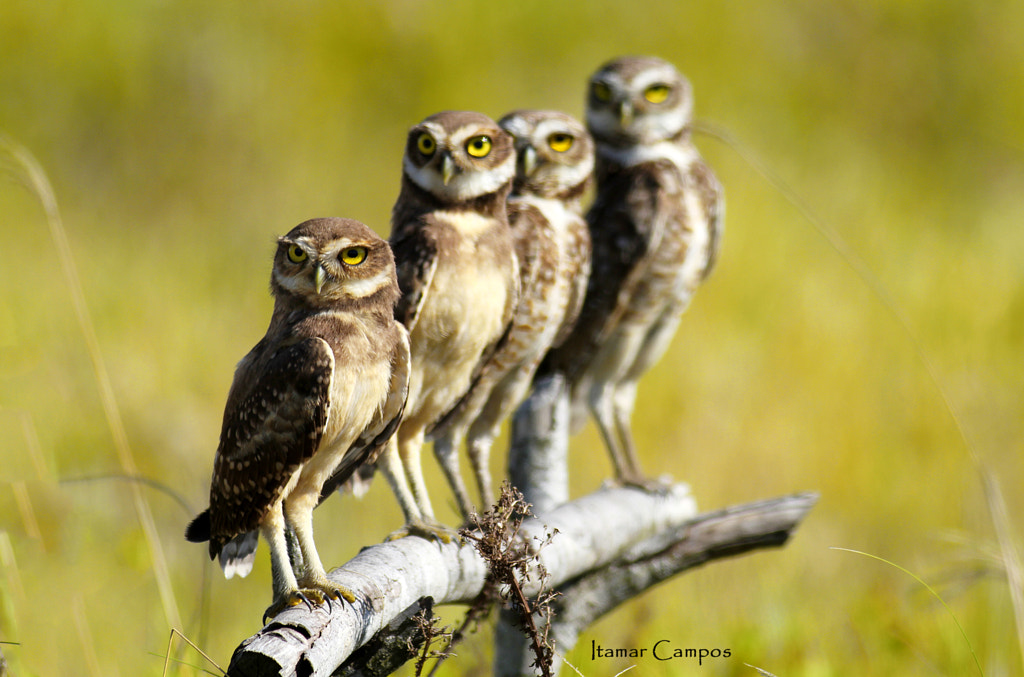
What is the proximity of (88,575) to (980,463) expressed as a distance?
360cm

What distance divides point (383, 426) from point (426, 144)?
2.41 ft

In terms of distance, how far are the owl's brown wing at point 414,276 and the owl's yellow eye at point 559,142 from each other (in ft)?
2.16

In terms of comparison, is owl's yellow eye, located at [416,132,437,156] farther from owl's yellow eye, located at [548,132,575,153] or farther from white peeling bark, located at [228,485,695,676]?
white peeling bark, located at [228,485,695,676]

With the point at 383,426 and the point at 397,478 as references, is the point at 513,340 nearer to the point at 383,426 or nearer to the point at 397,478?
the point at 397,478

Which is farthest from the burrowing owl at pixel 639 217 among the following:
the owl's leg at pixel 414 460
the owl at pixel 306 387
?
the owl at pixel 306 387

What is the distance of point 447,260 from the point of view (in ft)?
7.73

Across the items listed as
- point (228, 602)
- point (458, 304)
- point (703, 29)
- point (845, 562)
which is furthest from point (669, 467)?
point (703, 29)

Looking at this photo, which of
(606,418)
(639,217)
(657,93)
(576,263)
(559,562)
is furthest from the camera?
(606,418)

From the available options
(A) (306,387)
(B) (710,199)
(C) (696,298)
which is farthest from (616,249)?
(C) (696,298)

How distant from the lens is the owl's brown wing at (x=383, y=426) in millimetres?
1957

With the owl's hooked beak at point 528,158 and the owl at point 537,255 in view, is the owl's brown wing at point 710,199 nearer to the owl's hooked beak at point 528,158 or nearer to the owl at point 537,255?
the owl at point 537,255

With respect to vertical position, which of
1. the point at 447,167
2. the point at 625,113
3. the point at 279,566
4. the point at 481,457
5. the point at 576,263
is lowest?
the point at 481,457

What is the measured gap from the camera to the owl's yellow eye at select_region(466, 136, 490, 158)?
2326 mm

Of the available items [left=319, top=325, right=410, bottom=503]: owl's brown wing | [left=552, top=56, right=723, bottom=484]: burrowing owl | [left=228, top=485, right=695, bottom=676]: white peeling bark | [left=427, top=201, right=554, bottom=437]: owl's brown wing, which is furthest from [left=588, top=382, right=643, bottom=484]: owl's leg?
[left=319, top=325, right=410, bottom=503]: owl's brown wing
